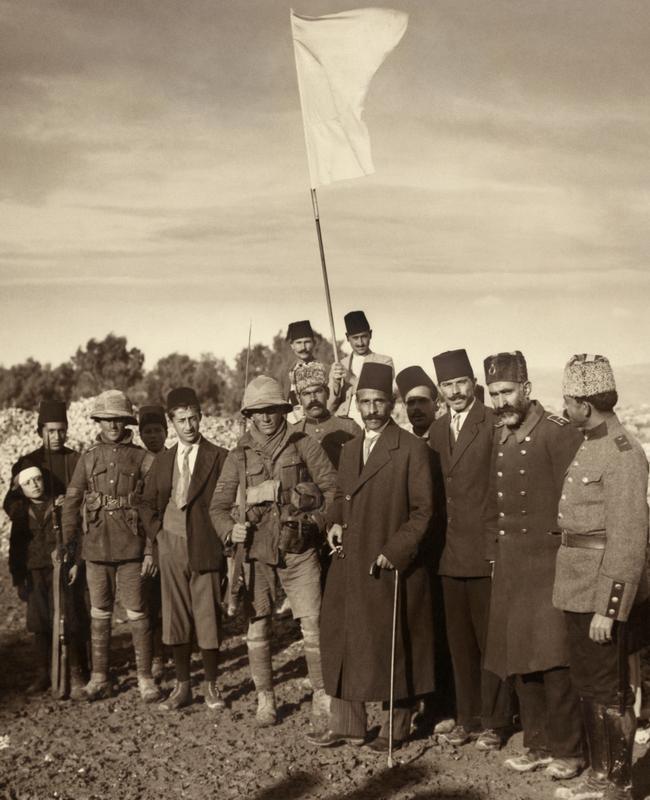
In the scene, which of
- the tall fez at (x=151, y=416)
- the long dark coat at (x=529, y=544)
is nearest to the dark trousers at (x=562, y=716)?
the long dark coat at (x=529, y=544)

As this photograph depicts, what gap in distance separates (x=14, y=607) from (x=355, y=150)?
7221 millimetres

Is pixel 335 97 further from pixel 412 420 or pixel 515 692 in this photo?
pixel 515 692

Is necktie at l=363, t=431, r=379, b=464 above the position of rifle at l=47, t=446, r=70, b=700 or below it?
above

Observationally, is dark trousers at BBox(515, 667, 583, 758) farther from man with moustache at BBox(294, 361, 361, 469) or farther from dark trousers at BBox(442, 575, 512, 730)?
man with moustache at BBox(294, 361, 361, 469)

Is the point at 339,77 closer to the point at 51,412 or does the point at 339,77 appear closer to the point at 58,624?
the point at 51,412

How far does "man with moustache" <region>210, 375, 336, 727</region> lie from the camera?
21.7 feet

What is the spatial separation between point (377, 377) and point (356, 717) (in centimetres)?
223

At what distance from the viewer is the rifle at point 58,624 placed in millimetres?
7746

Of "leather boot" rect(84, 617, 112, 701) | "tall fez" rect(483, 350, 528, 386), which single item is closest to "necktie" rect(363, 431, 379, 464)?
"tall fez" rect(483, 350, 528, 386)

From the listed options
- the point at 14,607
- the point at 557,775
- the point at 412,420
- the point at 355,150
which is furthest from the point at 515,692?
the point at 14,607

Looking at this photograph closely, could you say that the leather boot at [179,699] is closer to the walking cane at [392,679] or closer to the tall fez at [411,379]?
the walking cane at [392,679]

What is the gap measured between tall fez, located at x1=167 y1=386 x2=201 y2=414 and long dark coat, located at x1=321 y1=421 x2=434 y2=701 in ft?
5.63

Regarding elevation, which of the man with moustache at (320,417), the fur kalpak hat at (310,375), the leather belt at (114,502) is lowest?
the leather belt at (114,502)

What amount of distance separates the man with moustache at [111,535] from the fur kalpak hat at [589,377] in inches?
157
